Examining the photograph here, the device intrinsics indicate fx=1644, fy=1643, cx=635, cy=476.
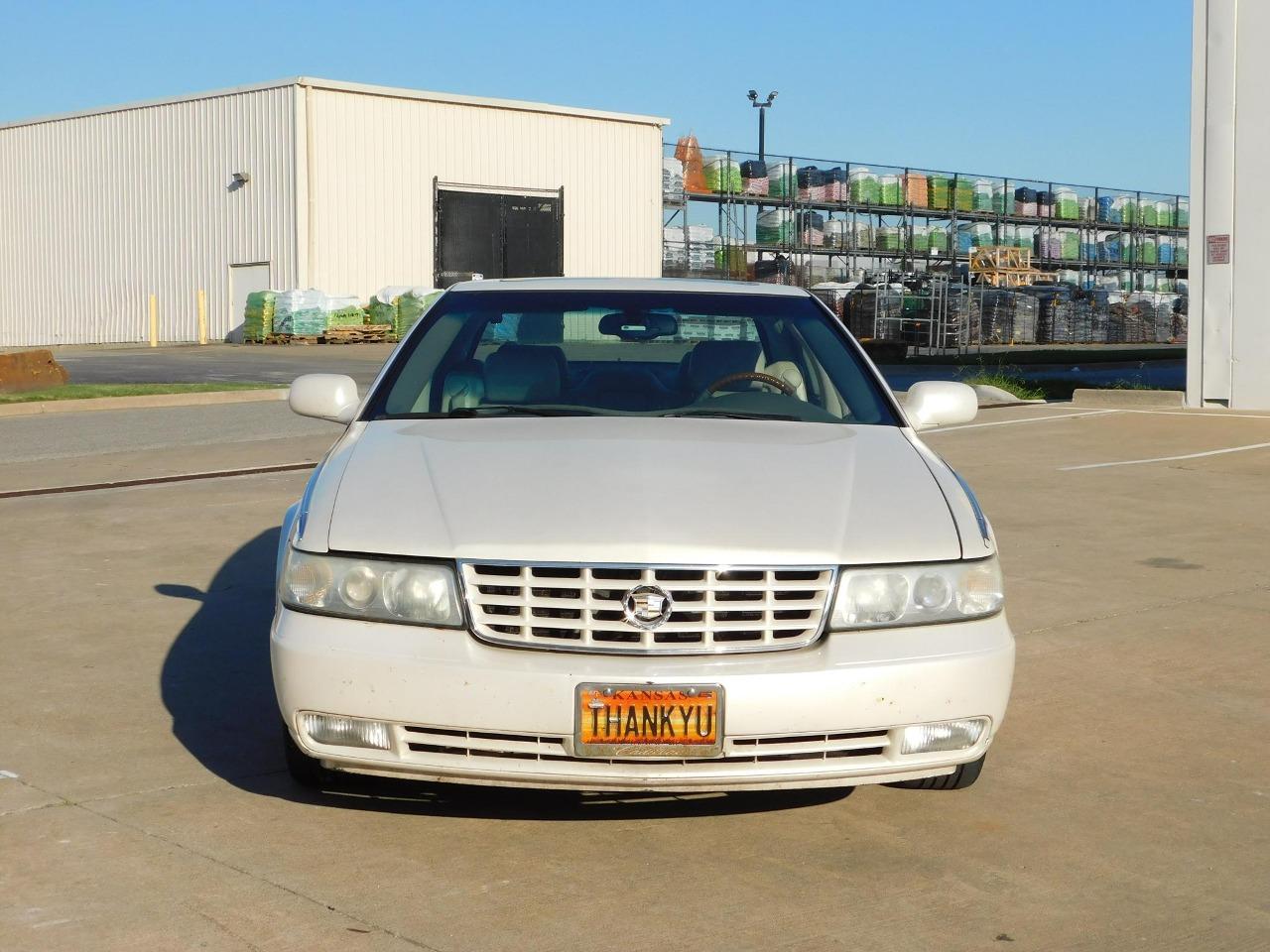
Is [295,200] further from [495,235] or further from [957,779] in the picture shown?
[957,779]

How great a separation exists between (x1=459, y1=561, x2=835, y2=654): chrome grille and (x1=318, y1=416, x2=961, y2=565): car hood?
4 centimetres

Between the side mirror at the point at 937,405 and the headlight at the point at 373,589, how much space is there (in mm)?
2022

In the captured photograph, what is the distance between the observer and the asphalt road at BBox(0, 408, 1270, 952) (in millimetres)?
3506

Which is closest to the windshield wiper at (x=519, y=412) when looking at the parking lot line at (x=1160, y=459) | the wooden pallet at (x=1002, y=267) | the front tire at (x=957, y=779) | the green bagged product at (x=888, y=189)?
the front tire at (x=957, y=779)

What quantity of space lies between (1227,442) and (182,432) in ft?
30.0

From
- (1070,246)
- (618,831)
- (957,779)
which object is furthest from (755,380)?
(1070,246)

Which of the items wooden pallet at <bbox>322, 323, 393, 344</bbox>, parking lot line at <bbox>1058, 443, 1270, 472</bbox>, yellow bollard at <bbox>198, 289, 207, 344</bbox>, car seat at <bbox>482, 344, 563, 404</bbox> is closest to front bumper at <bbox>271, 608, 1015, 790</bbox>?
→ car seat at <bbox>482, 344, 563, 404</bbox>

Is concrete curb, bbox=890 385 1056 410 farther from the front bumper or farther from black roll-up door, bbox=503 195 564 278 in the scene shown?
black roll-up door, bbox=503 195 564 278

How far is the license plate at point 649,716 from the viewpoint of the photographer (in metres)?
3.67

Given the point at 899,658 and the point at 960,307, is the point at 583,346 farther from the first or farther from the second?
the point at 960,307

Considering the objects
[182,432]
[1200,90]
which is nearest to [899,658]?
[182,432]

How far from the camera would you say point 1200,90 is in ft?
57.5

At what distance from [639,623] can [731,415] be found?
1.44 meters

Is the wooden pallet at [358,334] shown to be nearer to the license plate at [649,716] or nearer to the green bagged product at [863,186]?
the green bagged product at [863,186]
